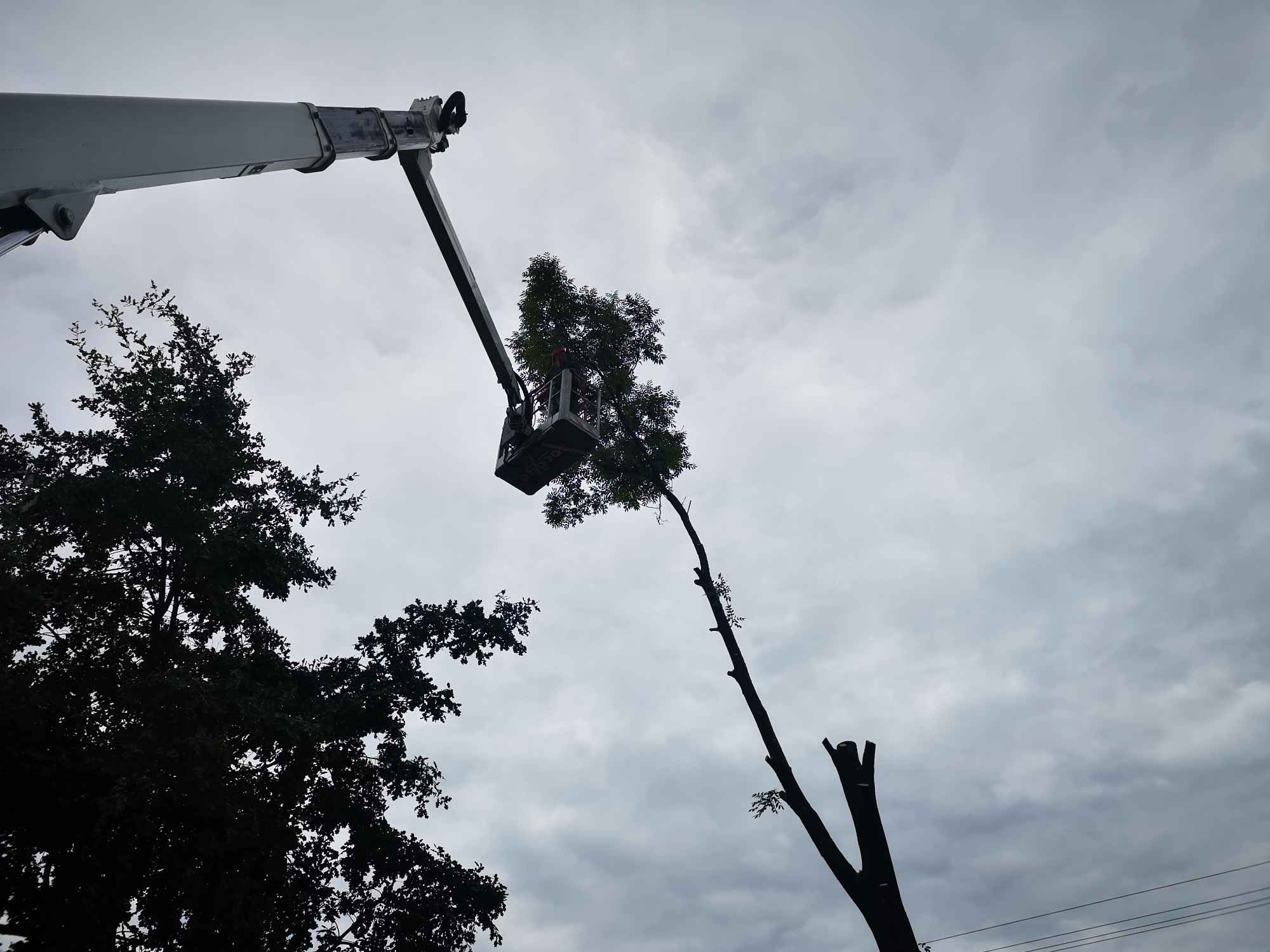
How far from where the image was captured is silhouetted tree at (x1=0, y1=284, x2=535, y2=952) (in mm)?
10539

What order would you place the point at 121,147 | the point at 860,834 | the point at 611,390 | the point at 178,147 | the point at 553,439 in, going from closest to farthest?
the point at 121,147 < the point at 178,147 < the point at 860,834 < the point at 553,439 < the point at 611,390

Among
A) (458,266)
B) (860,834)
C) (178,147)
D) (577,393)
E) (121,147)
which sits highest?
(458,266)

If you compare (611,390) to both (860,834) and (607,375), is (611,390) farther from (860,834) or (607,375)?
(860,834)

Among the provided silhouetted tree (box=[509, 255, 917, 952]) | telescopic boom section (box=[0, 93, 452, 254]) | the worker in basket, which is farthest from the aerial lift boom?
silhouetted tree (box=[509, 255, 917, 952])

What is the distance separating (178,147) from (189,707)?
943 centimetres

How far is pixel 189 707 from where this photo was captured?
1098 cm

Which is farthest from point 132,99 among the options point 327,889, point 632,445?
point 327,889

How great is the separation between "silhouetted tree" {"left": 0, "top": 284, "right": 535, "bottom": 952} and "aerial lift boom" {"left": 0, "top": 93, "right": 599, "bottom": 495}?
661cm

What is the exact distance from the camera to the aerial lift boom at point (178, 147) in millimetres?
3811

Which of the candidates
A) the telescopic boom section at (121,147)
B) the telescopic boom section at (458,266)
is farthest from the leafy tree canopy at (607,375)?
the telescopic boom section at (121,147)

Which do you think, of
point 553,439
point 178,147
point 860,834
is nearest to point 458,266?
point 553,439

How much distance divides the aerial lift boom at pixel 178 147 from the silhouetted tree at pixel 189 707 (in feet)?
21.7

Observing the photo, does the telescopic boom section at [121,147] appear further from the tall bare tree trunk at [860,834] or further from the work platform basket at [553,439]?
the tall bare tree trunk at [860,834]

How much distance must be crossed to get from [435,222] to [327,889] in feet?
42.8
